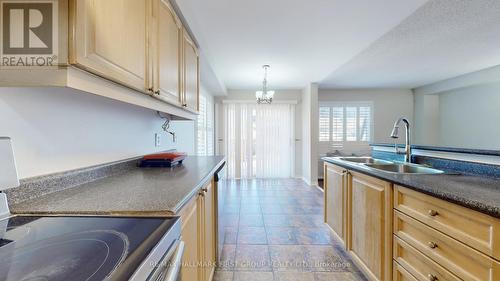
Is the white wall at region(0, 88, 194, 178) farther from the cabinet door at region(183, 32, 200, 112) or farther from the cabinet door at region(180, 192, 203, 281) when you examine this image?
the cabinet door at region(180, 192, 203, 281)

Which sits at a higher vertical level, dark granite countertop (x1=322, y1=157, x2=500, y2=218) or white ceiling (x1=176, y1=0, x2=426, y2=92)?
white ceiling (x1=176, y1=0, x2=426, y2=92)

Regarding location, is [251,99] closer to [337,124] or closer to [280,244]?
[337,124]

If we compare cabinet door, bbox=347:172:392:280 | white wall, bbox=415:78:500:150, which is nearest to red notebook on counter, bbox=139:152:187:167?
cabinet door, bbox=347:172:392:280

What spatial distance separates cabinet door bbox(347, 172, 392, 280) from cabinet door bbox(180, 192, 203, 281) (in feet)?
3.87

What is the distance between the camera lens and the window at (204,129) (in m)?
4.30

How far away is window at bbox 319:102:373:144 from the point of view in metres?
6.10

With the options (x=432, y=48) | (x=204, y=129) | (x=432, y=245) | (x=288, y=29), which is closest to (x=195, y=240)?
(x=432, y=245)

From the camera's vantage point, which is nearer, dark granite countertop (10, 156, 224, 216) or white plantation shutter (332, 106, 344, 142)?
dark granite countertop (10, 156, 224, 216)

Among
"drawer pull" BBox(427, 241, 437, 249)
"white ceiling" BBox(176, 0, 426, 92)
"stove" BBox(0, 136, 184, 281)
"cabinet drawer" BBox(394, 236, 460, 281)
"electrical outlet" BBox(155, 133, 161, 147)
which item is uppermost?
"white ceiling" BBox(176, 0, 426, 92)

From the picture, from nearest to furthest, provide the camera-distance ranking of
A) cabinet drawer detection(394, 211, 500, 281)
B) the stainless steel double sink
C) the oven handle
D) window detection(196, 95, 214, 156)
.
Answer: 1. the oven handle
2. cabinet drawer detection(394, 211, 500, 281)
3. the stainless steel double sink
4. window detection(196, 95, 214, 156)

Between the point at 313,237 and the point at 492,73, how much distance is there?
473 centimetres

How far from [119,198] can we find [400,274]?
162 centimetres

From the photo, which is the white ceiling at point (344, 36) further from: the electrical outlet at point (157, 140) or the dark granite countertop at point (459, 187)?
the dark granite countertop at point (459, 187)

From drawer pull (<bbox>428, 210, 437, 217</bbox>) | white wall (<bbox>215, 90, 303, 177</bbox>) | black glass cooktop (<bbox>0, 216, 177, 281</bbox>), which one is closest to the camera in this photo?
black glass cooktop (<bbox>0, 216, 177, 281</bbox>)
